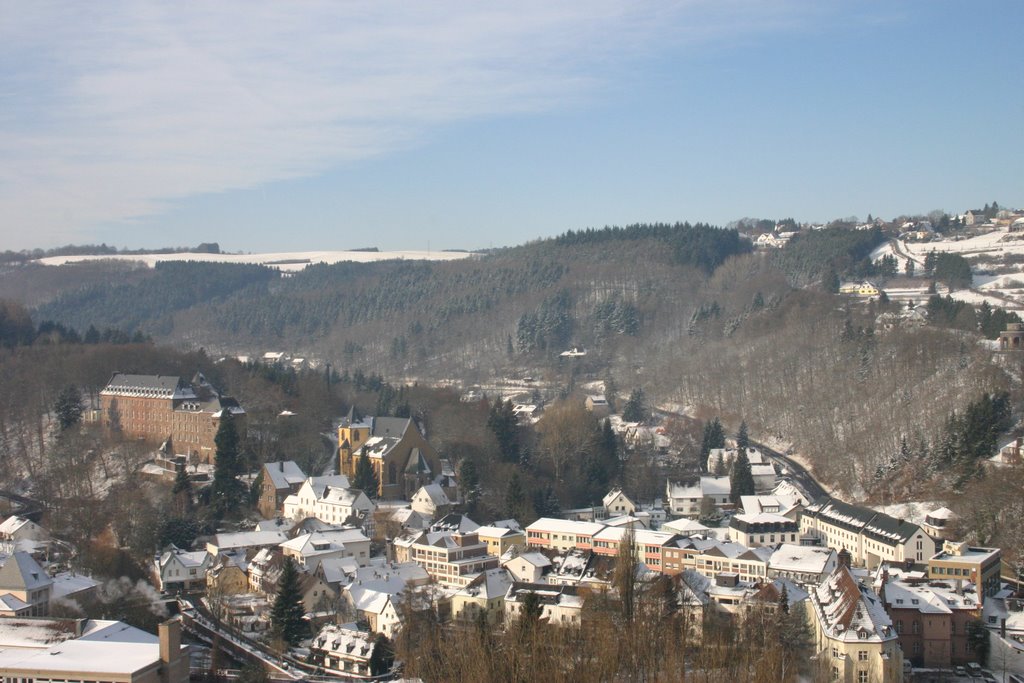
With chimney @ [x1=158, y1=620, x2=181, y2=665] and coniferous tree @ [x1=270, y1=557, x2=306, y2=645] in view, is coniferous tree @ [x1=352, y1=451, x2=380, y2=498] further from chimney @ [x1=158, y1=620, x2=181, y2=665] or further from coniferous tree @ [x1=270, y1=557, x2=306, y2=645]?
chimney @ [x1=158, y1=620, x2=181, y2=665]

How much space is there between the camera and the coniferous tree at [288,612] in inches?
1491

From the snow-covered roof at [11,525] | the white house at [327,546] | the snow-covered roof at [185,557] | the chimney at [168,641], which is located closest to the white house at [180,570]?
the snow-covered roof at [185,557]

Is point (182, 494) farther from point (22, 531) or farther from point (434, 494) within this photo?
point (434, 494)

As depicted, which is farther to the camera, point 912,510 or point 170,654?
point 912,510

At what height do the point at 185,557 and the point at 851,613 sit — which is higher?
the point at 851,613

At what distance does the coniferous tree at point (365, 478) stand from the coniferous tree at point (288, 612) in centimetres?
1576

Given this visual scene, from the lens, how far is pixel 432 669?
30.4 metres

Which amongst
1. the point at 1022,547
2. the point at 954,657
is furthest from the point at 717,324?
the point at 954,657

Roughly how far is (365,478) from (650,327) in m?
57.7

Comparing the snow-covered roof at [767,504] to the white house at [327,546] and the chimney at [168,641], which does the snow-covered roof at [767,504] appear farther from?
the chimney at [168,641]

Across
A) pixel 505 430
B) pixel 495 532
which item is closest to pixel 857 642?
pixel 495 532

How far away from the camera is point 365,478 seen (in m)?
54.6

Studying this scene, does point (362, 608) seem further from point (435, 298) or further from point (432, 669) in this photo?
point (435, 298)

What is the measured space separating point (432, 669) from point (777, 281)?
84385 millimetres
